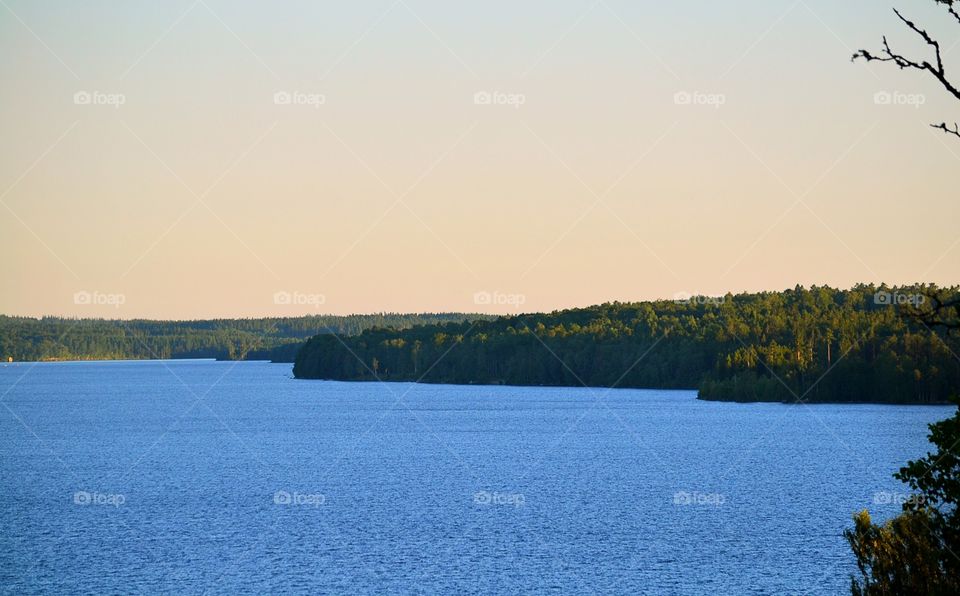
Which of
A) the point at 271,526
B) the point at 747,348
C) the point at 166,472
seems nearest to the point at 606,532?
the point at 271,526

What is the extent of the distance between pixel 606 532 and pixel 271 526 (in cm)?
1493

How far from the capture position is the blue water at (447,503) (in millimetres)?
40188

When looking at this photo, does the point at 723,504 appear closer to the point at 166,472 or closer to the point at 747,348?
the point at 166,472

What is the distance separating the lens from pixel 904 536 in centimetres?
2641
